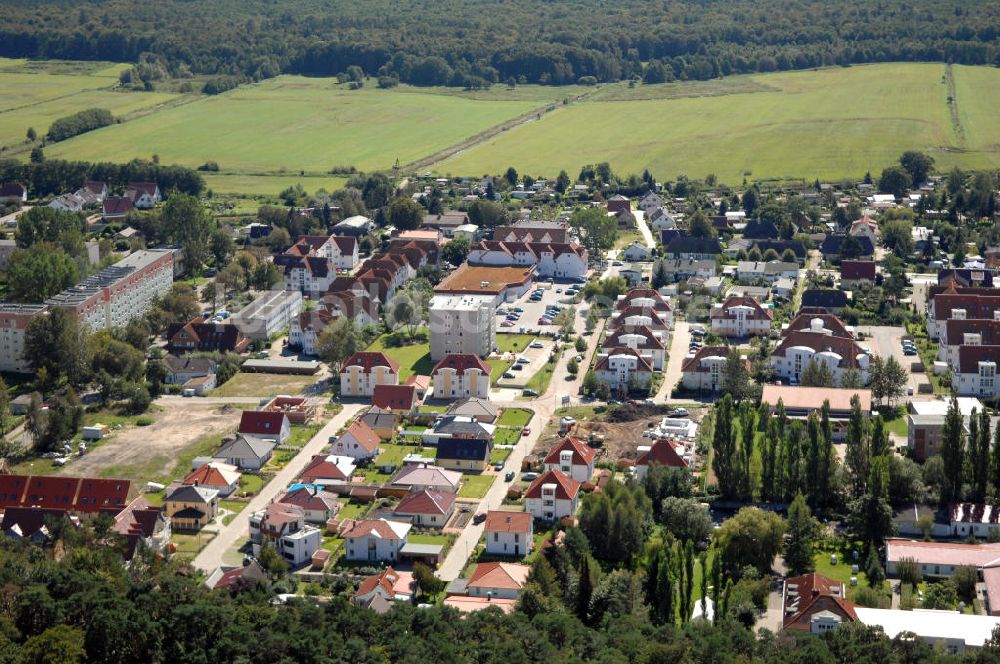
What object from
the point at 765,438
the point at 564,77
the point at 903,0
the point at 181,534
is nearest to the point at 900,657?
the point at 765,438

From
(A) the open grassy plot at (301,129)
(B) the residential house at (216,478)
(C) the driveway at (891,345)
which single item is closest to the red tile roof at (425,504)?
(B) the residential house at (216,478)

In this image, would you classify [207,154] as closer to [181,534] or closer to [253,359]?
[253,359]

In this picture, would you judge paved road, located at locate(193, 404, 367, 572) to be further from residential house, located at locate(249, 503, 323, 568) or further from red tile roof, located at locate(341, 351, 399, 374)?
red tile roof, located at locate(341, 351, 399, 374)

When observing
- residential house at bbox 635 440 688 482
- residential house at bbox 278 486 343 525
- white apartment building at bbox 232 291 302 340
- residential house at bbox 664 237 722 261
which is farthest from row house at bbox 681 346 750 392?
residential house at bbox 664 237 722 261

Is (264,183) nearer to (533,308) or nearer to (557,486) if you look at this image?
(533,308)

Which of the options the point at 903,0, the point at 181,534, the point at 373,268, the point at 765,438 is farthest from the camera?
the point at 903,0

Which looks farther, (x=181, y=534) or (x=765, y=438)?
(x=765, y=438)
